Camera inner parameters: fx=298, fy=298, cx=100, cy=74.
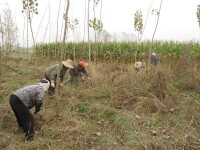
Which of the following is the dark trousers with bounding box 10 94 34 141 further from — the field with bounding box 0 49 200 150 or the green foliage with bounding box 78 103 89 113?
the green foliage with bounding box 78 103 89 113

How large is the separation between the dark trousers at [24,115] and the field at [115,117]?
0.55 feet

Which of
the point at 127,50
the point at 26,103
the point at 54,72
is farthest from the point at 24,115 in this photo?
the point at 127,50

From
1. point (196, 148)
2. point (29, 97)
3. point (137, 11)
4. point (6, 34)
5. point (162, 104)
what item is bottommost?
point (196, 148)

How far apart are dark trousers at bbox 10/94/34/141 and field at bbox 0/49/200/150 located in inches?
6.7

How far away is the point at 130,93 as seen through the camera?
7.81 meters

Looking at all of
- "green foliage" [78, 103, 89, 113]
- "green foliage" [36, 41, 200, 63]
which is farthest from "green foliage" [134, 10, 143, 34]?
"green foliage" [78, 103, 89, 113]

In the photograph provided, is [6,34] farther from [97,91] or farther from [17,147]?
[17,147]

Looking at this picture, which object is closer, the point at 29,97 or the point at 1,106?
the point at 29,97

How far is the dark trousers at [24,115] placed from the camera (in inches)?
215

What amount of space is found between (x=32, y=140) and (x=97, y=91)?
3.29 metres

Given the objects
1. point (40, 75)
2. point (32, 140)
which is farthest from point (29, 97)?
point (40, 75)

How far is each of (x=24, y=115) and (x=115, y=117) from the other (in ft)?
7.08

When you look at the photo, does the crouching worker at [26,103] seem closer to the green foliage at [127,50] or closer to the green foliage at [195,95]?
the green foliage at [195,95]

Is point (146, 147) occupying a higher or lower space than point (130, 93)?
lower
